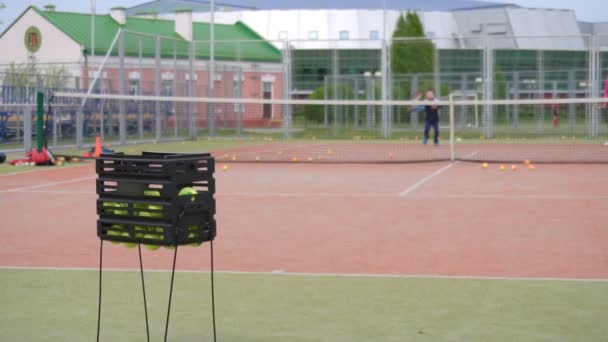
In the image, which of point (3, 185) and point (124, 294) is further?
point (3, 185)

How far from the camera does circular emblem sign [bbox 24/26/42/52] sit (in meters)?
45.4

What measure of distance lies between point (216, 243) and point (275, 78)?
95.1 feet

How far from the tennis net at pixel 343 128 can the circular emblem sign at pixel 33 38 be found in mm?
14748

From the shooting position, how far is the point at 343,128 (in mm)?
33031

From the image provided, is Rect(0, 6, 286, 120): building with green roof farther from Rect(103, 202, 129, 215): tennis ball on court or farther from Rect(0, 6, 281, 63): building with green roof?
Rect(103, 202, 129, 215): tennis ball on court

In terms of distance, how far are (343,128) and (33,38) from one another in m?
18.4

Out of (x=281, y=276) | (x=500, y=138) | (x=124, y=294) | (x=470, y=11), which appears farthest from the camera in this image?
(x=470, y=11)

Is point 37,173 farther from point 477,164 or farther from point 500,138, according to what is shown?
point 500,138

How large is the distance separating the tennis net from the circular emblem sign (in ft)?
48.4

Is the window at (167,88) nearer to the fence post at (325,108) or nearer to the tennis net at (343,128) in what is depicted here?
the tennis net at (343,128)

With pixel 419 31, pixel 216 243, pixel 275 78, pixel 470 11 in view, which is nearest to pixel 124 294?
pixel 216 243

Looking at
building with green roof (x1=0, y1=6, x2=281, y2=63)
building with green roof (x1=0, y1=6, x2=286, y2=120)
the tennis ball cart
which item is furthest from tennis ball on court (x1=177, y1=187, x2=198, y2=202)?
building with green roof (x1=0, y1=6, x2=281, y2=63)

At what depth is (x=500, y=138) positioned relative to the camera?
31.0 meters

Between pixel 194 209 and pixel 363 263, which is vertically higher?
pixel 194 209
